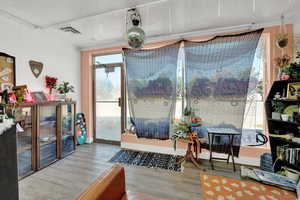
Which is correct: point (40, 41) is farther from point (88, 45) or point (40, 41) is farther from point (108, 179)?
point (108, 179)

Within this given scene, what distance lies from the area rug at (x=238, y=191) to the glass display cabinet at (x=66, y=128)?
3034 mm

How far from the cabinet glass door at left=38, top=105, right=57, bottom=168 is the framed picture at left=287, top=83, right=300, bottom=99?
4.27 metres

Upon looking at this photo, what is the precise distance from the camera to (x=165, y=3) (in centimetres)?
220

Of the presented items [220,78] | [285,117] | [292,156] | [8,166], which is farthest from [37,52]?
[292,156]

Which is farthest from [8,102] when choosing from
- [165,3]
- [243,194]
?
[243,194]

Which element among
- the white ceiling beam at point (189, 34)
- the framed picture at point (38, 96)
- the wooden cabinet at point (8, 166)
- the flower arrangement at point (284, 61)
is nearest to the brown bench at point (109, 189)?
the wooden cabinet at point (8, 166)

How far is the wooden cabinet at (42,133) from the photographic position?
95.3 inches

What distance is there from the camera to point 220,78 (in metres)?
2.83

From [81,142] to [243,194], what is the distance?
3.85m

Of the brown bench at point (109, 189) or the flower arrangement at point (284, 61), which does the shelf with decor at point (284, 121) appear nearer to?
the flower arrangement at point (284, 61)

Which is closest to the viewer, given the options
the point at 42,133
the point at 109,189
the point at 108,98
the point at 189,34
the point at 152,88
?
the point at 109,189

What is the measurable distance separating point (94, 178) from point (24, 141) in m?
1.46

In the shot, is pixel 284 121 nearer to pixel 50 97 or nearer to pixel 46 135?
pixel 46 135

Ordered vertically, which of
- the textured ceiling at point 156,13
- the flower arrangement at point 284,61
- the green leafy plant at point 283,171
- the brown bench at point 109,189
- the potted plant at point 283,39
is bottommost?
the green leafy plant at point 283,171
